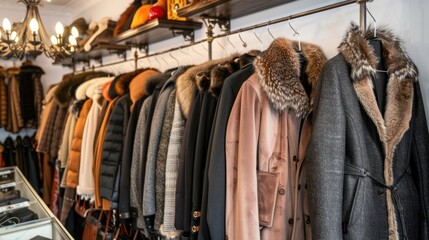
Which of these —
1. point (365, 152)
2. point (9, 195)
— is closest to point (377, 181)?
point (365, 152)

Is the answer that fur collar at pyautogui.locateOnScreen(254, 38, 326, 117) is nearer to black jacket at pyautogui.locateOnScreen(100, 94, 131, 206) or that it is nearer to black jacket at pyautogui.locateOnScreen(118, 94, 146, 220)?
black jacket at pyautogui.locateOnScreen(118, 94, 146, 220)

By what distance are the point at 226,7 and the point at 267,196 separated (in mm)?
1044

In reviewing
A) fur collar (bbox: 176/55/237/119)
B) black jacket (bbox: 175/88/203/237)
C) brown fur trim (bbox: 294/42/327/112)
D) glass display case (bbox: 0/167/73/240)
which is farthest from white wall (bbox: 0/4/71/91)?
brown fur trim (bbox: 294/42/327/112)

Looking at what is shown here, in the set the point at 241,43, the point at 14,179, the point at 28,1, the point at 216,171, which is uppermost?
the point at 28,1

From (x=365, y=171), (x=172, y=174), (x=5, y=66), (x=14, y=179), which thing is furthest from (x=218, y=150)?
(x=5, y=66)

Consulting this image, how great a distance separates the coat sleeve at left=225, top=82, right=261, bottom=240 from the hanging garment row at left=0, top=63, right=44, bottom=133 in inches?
142

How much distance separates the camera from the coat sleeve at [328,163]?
1203 mm

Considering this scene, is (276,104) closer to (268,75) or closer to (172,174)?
(268,75)

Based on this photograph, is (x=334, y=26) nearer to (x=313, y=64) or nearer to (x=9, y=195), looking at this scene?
(x=313, y=64)

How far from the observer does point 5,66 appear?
174 inches

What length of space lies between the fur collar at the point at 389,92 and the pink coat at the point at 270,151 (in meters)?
0.22

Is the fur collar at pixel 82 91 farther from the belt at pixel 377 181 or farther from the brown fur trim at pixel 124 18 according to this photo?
the belt at pixel 377 181

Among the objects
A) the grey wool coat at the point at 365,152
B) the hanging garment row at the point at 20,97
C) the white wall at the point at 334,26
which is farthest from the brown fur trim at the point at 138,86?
the hanging garment row at the point at 20,97

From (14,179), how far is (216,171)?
1.60 m
